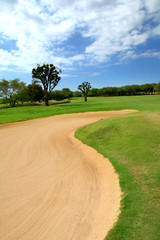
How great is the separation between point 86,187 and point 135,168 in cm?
199

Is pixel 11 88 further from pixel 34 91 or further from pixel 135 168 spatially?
pixel 135 168

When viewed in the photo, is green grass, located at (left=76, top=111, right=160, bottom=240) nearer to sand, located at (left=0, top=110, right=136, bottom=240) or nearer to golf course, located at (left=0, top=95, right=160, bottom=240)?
golf course, located at (left=0, top=95, right=160, bottom=240)

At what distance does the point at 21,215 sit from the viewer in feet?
13.5

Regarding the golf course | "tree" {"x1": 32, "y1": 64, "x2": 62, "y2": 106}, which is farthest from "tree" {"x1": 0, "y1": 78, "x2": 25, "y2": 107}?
the golf course

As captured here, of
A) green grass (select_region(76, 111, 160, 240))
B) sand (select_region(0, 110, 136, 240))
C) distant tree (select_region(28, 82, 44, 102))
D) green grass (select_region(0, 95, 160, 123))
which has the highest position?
distant tree (select_region(28, 82, 44, 102))

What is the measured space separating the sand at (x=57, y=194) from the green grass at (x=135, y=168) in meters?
0.33

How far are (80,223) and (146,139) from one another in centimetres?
520

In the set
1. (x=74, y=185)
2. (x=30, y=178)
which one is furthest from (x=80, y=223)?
(x=30, y=178)

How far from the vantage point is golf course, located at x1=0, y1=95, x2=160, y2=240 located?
11.2 feet

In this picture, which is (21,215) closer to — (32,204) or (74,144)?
(32,204)

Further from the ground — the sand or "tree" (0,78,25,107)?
"tree" (0,78,25,107)

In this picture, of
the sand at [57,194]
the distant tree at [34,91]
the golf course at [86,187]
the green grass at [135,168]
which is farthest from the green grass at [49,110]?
the distant tree at [34,91]

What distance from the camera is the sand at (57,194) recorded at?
354 cm

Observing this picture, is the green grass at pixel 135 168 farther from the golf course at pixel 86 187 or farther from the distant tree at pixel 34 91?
the distant tree at pixel 34 91
